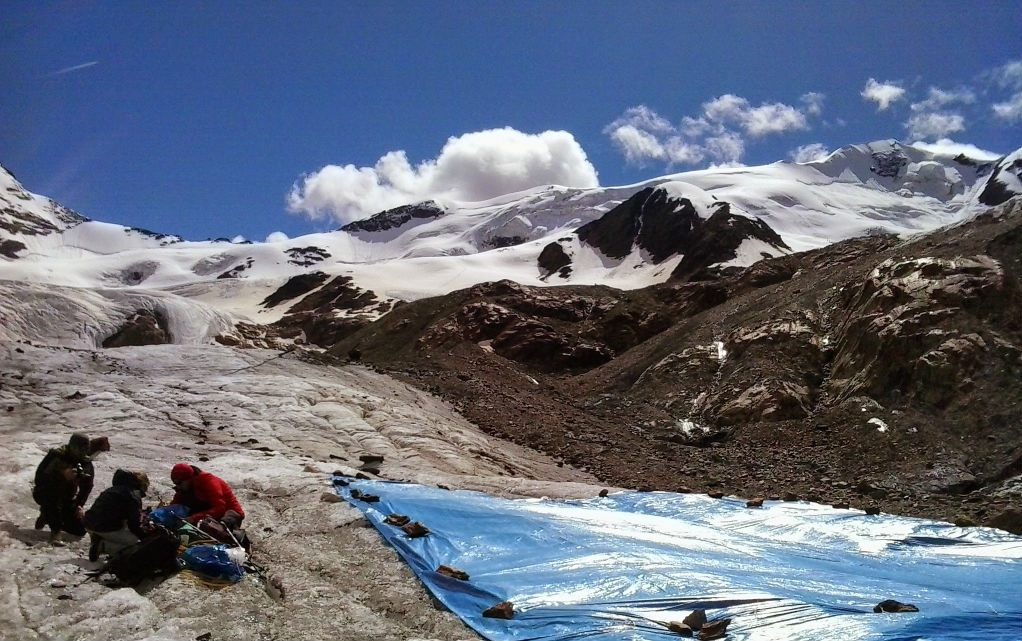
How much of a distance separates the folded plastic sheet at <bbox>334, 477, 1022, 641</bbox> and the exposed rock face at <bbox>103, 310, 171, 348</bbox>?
114ft

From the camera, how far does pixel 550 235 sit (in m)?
123

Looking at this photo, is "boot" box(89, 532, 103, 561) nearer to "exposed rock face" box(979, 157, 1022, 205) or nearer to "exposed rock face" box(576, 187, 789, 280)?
"exposed rock face" box(576, 187, 789, 280)

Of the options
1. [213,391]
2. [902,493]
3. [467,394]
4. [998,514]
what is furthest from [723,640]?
[467,394]

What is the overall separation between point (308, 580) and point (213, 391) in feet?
37.2

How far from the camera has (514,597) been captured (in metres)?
6.01

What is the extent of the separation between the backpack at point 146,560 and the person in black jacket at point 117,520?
165 mm

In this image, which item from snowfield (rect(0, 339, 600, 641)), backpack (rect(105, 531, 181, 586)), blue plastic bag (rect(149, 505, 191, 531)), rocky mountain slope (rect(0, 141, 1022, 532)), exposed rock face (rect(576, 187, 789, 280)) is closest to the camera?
snowfield (rect(0, 339, 600, 641))

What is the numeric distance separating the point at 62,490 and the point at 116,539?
106 cm

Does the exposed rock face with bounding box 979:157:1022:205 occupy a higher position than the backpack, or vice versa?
the exposed rock face with bounding box 979:157:1022:205

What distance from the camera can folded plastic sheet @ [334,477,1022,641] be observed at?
207 inches

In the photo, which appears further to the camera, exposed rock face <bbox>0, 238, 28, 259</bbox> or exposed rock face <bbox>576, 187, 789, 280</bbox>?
exposed rock face <bbox>0, 238, 28, 259</bbox>

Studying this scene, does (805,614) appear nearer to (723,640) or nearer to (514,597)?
(723,640)

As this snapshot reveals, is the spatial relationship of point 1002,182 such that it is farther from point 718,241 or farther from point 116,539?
point 116,539

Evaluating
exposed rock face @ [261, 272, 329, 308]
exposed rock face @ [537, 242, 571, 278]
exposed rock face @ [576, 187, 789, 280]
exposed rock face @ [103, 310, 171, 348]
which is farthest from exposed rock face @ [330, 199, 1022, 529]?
exposed rock face @ [261, 272, 329, 308]
